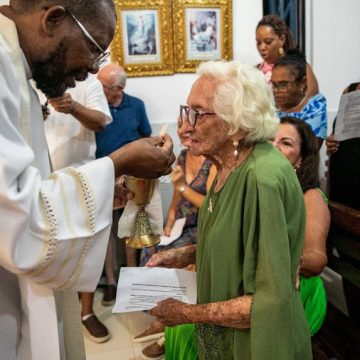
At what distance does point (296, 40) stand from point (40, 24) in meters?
3.33

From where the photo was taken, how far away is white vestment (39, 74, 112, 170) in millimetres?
2939

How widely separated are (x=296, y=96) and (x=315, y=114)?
19 centimetres

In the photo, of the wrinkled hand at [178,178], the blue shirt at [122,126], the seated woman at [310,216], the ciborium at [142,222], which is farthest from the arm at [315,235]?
the blue shirt at [122,126]

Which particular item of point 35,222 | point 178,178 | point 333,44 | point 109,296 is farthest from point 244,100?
point 333,44

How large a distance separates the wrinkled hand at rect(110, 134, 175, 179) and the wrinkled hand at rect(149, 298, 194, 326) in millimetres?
523

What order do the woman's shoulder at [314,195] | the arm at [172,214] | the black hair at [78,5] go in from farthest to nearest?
the arm at [172,214] → the woman's shoulder at [314,195] → the black hair at [78,5]

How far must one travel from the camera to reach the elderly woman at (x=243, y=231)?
127cm

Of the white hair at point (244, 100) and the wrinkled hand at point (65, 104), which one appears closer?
the white hair at point (244, 100)

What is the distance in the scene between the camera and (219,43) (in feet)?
12.6

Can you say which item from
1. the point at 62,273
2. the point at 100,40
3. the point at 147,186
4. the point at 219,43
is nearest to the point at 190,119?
the point at 147,186

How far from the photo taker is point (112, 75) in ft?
11.0

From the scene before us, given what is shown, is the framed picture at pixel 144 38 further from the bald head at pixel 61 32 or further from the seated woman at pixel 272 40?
the bald head at pixel 61 32

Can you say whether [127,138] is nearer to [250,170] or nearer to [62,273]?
[250,170]

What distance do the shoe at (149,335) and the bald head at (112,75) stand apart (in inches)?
76.4
